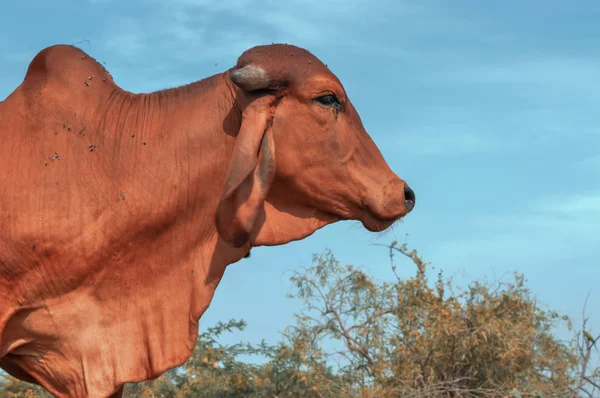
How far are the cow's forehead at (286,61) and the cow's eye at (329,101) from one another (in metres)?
0.13

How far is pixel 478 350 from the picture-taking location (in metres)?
8.85

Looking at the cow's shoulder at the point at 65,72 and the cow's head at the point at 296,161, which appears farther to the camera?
the cow's shoulder at the point at 65,72

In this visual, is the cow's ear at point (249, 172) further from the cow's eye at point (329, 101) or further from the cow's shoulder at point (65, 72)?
the cow's shoulder at point (65, 72)

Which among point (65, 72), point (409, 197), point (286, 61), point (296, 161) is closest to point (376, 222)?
point (409, 197)

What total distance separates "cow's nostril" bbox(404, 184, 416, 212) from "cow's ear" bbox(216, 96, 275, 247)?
863mm

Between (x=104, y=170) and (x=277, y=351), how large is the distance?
4.52 meters

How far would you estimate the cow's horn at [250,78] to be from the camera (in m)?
5.68

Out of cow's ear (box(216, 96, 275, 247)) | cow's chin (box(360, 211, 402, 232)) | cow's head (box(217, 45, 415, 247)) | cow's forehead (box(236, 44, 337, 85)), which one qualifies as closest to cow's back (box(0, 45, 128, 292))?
cow's ear (box(216, 96, 275, 247))

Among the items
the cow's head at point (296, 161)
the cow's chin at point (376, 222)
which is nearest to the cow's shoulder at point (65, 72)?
the cow's head at point (296, 161)

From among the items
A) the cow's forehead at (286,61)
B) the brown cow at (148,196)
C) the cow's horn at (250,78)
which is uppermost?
the cow's forehead at (286,61)

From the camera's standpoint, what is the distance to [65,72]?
5.95m

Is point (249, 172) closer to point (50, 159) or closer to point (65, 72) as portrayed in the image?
point (50, 159)

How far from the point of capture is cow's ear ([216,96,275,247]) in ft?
18.3

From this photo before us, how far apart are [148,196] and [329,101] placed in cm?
125
